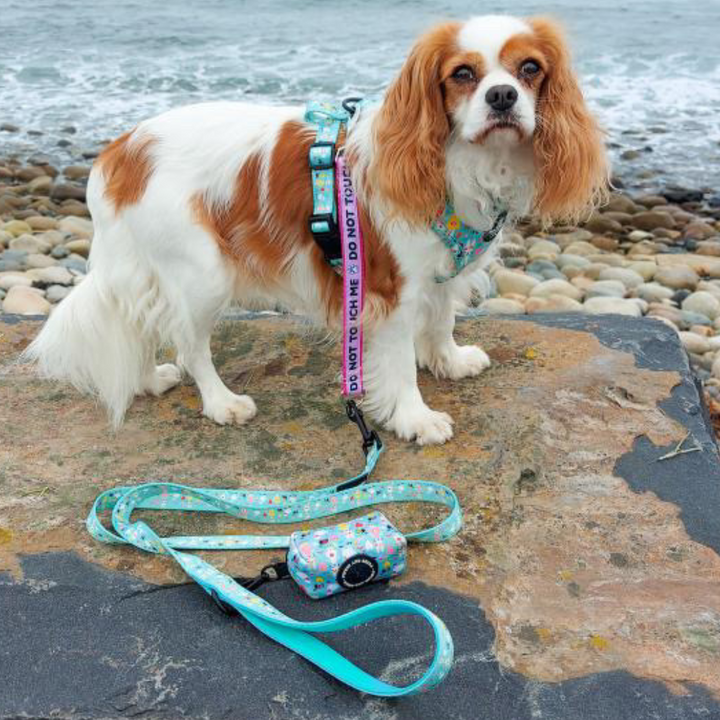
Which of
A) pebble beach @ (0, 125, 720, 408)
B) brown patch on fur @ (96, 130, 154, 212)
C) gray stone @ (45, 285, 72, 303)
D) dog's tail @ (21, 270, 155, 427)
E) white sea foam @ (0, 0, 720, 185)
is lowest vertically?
pebble beach @ (0, 125, 720, 408)

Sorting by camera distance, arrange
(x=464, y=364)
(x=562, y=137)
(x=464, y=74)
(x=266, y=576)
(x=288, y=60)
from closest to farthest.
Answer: (x=266, y=576)
(x=464, y=74)
(x=562, y=137)
(x=464, y=364)
(x=288, y=60)

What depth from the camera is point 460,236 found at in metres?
2.76

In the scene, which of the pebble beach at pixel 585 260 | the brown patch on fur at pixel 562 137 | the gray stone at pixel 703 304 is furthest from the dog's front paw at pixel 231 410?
the gray stone at pixel 703 304

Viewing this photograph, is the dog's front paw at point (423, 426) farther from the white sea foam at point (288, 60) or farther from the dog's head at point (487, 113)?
the white sea foam at point (288, 60)

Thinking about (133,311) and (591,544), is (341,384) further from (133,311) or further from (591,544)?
(591,544)

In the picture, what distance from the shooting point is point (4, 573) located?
2.28m

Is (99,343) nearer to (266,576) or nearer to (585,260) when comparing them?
(266,576)

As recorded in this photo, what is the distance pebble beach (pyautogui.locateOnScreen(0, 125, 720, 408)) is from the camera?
528cm

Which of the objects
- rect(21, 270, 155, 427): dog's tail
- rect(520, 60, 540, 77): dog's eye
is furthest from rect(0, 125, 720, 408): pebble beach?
rect(520, 60, 540, 77): dog's eye

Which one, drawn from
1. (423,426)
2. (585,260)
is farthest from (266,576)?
(585,260)

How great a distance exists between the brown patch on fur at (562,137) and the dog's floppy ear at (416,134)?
282 mm

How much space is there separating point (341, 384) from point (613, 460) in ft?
3.26

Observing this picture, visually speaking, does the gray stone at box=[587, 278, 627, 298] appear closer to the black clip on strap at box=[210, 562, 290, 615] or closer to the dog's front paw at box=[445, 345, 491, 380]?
the dog's front paw at box=[445, 345, 491, 380]

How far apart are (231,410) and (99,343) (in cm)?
54
